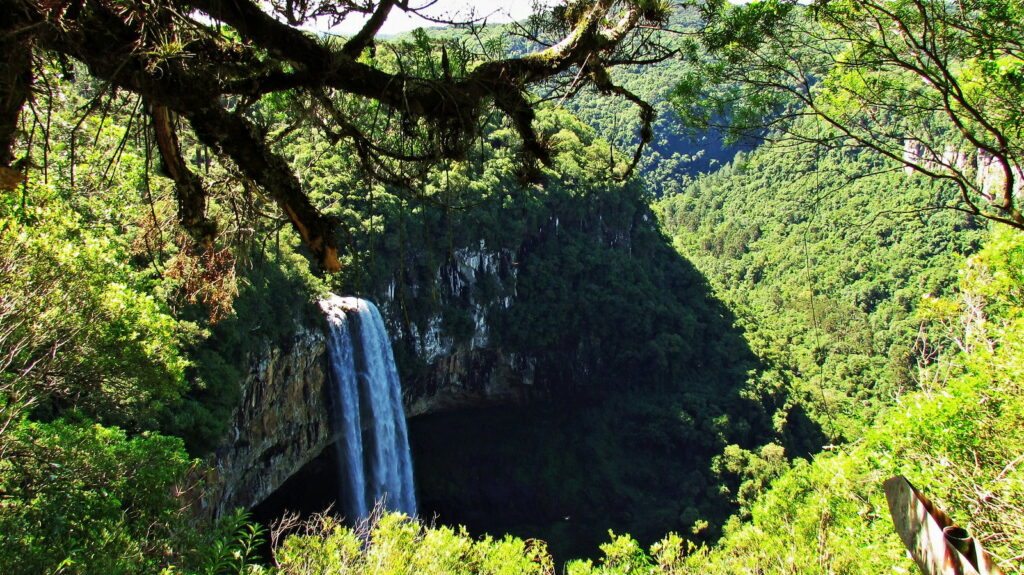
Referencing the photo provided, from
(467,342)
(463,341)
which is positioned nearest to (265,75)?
(463,341)

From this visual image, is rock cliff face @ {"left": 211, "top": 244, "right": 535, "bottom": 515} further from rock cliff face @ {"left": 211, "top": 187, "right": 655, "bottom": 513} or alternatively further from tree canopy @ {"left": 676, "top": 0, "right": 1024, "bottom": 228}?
tree canopy @ {"left": 676, "top": 0, "right": 1024, "bottom": 228}

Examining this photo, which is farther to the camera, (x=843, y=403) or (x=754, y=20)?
(x=843, y=403)

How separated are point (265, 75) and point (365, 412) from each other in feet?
63.1

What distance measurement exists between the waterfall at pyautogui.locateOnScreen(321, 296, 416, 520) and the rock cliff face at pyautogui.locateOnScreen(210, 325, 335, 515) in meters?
0.51

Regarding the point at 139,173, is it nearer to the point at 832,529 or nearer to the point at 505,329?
the point at 832,529

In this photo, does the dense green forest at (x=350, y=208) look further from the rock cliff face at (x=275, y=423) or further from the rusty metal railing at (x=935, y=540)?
the rusty metal railing at (x=935, y=540)

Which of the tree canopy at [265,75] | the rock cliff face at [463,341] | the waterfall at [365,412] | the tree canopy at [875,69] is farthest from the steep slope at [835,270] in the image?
the tree canopy at [265,75]

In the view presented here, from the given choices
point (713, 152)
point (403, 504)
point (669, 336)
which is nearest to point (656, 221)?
point (669, 336)

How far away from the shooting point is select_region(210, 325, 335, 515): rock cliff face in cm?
1495

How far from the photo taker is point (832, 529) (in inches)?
265

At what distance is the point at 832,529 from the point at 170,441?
646 centimetres

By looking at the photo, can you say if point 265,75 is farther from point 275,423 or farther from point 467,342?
point 467,342

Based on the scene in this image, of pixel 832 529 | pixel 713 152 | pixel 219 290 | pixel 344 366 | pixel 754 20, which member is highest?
pixel 713 152

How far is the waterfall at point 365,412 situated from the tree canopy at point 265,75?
16.5 metres
